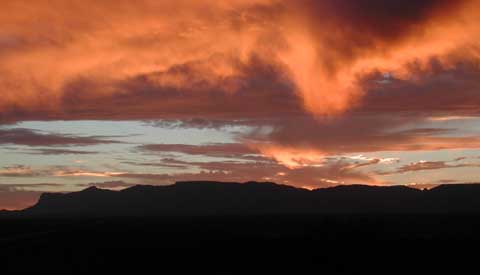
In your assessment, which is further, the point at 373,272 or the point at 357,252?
the point at 357,252

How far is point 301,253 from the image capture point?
1972 inches

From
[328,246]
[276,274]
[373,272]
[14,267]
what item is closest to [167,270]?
[276,274]

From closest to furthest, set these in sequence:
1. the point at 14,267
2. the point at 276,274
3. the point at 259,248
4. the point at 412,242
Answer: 1. the point at 276,274
2. the point at 14,267
3. the point at 259,248
4. the point at 412,242

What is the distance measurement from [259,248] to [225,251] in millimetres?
4020

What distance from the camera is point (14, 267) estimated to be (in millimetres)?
41094

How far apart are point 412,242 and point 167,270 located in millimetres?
29800

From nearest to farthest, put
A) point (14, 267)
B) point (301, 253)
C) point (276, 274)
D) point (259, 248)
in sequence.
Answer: point (276, 274) < point (14, 267) < point (301, 253) < point (259, 248)

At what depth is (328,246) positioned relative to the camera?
56.5m

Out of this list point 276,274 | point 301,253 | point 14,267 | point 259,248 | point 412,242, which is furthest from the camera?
point 412,242

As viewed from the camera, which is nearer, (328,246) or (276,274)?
(276,274)

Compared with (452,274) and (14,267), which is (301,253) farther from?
(14,267)

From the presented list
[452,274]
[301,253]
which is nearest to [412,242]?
[301,253]

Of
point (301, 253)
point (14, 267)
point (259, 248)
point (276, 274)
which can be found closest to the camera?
point (276, 274)

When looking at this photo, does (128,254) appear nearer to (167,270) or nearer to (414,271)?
(167,270)
